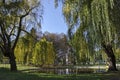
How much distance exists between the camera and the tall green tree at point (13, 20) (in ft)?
90.0

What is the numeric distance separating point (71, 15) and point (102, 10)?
6427 millimetres

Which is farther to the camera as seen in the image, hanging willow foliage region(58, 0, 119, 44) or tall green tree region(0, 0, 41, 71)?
tall green tree region(0, 0, 41, 71)

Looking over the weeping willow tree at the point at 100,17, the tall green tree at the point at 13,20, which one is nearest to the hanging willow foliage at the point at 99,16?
the weeping willow tree at the point at 100,17

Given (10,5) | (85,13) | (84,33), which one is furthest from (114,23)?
(10,5)

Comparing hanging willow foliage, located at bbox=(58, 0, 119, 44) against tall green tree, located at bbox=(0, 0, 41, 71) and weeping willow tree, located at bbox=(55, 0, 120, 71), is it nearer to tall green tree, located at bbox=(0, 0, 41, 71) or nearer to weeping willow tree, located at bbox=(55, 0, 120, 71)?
weeping willow tree, located at bbox=(55, 0, 120, 71)

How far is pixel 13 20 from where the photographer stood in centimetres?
2897

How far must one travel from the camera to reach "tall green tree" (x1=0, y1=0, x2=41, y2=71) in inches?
1080

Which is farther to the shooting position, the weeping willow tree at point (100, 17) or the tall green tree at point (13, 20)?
the tall green tree at point (13, 20)

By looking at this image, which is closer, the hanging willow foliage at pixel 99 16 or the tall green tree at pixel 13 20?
the hanging willow foliage at pixel 99 16

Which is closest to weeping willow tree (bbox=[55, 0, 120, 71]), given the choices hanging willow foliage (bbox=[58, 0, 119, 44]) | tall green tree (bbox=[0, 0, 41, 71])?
hanging willow foliage (bbox=[58, 0, 119, 44])

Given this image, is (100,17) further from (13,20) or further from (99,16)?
(13,20)

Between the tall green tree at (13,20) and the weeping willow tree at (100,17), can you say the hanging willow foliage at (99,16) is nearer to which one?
the weeping willow tree at (100,17)

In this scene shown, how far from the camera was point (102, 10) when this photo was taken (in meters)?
13.8

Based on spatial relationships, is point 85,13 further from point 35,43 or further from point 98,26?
point 35,43
